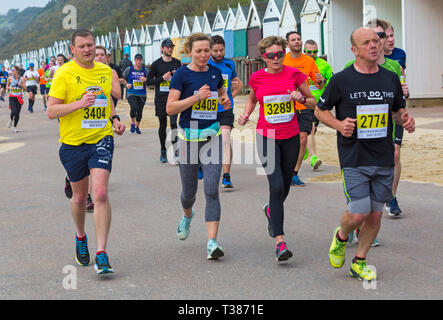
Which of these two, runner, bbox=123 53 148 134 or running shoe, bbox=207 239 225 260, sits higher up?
runner, bbox=123 53 148 134

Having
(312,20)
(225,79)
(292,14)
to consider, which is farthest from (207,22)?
(225,79)

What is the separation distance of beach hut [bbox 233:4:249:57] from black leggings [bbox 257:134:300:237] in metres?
40.9

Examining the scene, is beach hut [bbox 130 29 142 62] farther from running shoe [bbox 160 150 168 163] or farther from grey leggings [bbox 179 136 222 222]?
grey leggings [bbox 179 136 222 222]

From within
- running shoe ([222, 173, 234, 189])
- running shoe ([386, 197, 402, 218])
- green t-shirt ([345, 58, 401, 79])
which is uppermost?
green t-shirt ([345, 58, 401, 79])

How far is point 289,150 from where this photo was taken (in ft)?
21.4

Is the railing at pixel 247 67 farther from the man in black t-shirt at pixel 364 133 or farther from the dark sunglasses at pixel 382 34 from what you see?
the man in black t-shirt at pixel 364 133

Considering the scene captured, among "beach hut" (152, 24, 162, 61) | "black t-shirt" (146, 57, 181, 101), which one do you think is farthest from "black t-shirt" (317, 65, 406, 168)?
"beach hut" (152, 24, 162, 61)

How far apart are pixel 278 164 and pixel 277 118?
1.34ft

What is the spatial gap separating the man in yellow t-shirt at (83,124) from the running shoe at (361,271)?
6.57 ft

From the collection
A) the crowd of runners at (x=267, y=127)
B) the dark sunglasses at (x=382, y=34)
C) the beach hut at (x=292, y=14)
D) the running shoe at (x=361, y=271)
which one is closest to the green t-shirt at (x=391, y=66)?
the crowd of runners at (x=267, y=127)

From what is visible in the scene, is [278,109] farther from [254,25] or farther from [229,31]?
[229,31]

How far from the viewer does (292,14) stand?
134ft

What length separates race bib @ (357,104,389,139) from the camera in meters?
5.58

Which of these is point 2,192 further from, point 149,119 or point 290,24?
point 290,24
